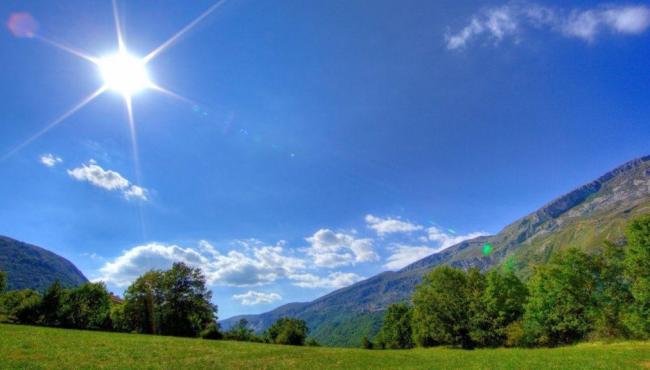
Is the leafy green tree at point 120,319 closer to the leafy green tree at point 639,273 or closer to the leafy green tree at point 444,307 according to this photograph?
the leafy green tree at point 444,307

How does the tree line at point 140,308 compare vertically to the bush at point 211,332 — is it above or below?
above

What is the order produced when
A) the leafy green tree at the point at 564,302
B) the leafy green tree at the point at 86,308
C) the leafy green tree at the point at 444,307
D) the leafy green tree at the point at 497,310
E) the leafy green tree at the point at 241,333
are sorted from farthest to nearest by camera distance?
the leafy green tree at the point at 241,333
the leafy green tree at the point at 86,308
the leafy green tree at the point at 444,307
the leafy green tree at the point at 497,310
the leafy green tree at the point at 564,302

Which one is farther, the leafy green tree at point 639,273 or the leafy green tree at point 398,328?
the leafy green tree at point 398,328

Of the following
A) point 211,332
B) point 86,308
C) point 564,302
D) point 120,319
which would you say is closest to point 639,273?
point 564,302

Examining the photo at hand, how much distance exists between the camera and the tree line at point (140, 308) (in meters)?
85.8

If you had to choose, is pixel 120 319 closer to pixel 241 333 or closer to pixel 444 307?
pixel 241 333

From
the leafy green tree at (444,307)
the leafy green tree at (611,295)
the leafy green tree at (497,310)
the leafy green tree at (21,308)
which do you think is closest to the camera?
the leafy green tree at (611,295)

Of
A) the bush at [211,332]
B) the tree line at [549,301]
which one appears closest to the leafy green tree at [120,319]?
the bush at [211,332]

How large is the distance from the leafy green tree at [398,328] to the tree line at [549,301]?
35.7 m

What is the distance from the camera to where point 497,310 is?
67.5m

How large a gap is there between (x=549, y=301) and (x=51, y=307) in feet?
383

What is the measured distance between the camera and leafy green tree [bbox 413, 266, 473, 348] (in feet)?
236

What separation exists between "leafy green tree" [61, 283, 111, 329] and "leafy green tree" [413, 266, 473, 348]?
85.3 meters

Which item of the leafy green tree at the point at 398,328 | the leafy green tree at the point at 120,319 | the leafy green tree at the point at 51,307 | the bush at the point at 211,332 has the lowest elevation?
the leafy green tree at the point at 398,328
